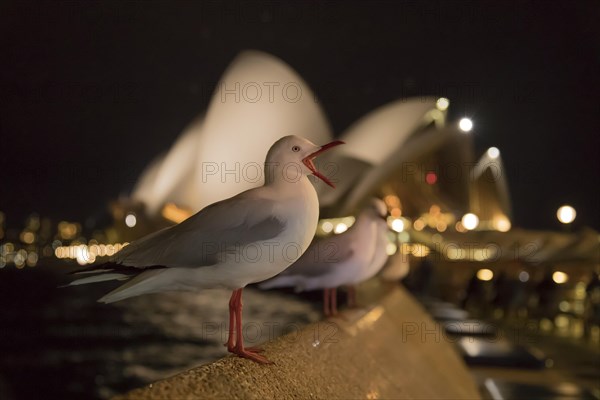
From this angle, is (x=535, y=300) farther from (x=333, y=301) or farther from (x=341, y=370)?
(x=341, y=370)

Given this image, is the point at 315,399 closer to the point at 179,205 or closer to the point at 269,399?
the point at 269,399

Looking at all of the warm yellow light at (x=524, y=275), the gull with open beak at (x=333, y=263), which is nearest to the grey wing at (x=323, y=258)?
the gull with open beak at (x=333, y=263)

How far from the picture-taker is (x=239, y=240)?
1.57 meters

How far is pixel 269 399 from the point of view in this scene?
1.66 m

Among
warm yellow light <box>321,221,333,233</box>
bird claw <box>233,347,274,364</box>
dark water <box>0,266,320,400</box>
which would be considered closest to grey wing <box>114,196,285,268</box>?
bird claw <box>233,347,274,364</box>

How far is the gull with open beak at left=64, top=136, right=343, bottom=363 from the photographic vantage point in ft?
4.90

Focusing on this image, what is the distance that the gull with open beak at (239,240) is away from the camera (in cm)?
149

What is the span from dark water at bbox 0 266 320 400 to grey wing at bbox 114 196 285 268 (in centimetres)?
1103

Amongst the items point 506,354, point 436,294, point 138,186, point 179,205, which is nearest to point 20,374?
point 436,294

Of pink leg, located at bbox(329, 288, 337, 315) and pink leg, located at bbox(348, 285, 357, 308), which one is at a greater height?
pink leg, located at bbox(329, 288, 337, 315)

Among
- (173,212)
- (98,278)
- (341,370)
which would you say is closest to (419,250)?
(173,212)

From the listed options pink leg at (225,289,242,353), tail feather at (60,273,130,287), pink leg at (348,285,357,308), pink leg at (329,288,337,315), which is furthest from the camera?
pink leg at (348,285,357,308)

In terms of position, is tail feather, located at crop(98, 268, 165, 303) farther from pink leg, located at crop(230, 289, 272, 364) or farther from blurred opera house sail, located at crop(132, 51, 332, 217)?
blurred opera house sail, located at crop(132, 51, 332, 217)

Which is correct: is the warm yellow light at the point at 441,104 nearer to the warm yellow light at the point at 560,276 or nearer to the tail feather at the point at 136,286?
the warm yellow light at the point at 560,276
